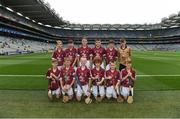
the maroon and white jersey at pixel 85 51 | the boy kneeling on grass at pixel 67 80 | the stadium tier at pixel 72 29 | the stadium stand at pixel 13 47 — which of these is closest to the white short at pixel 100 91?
the boy kneeling on grass at pixel 67 80

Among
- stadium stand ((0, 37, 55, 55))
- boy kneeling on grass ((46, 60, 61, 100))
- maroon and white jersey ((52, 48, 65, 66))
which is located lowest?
stadium stand ((0, 37, 55, 55))

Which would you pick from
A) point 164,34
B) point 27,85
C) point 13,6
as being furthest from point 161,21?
point 27,85

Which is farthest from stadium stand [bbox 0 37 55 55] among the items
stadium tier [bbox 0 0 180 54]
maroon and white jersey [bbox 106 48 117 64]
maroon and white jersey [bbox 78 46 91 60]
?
maroon and white jersey [bbox 106 48 117 64]

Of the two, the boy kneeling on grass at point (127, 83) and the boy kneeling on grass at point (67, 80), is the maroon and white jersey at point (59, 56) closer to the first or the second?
the boy kneeling on grass at point (67, 80)

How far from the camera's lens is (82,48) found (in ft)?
44.5

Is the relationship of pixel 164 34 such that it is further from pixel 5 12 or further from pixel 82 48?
pixel 82 48

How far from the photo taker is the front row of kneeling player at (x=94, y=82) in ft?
37.8

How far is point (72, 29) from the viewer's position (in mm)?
153625

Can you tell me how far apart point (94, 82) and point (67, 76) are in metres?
0.98

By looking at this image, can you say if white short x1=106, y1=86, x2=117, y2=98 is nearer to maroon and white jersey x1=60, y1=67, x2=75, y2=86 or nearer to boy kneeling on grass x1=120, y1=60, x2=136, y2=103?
boy kneeling on grass x1=120, y1=60, x2=136, y2=103

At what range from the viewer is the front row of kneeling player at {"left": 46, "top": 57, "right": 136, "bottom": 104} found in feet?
37.8

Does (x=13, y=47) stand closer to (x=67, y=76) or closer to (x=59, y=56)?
(x=59, y=56)

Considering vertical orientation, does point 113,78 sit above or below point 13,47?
above

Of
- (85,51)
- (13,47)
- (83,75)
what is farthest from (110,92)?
(13,47)
